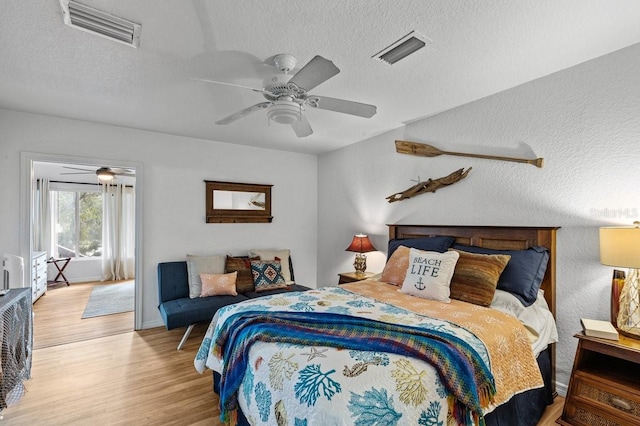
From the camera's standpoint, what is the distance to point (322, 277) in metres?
5.17

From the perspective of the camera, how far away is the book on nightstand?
1864 millimetres

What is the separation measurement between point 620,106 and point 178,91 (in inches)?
133

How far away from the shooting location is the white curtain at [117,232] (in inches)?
267

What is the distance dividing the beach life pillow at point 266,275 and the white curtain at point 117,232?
4351mm

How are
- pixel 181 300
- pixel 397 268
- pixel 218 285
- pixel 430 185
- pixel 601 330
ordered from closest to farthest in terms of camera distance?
pixel 601 330
pixel 397 268
pixel 430 185
pixel 181 300
pixel 218 285

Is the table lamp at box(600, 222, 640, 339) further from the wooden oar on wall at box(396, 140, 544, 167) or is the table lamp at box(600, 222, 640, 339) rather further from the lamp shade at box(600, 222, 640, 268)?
the wooden oar on wall at box(396, 140, 544, 167)

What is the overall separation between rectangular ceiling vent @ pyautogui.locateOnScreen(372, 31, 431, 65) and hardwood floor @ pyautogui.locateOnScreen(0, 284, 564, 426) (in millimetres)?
2632

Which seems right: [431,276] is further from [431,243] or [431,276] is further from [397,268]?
[431,243]

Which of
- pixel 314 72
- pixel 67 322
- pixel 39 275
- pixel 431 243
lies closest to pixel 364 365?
pixel 314 72

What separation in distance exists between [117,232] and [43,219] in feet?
4.30

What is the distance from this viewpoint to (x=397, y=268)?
9.77 ft

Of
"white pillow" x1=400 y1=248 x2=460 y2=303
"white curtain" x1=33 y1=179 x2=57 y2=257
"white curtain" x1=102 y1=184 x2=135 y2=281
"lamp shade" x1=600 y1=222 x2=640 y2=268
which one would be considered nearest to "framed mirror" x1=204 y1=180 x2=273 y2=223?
"white pillow" x1=400 y1=248 x2=460 y2=303

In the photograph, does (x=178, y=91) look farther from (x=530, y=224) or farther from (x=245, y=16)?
(x=530, y=224)

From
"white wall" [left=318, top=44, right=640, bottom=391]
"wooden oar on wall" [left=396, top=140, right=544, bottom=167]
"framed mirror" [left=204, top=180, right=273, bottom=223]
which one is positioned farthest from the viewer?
"framed mirror" [left=204, top=180, right=273, bottom=223]
